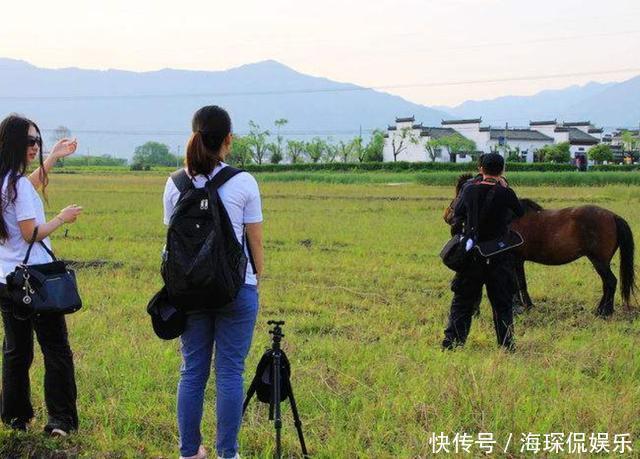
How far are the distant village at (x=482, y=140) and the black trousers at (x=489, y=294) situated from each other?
64845 mm

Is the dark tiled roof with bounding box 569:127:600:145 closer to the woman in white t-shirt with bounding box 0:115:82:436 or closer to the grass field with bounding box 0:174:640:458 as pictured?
the grass field with bounding box 0:174:640:458

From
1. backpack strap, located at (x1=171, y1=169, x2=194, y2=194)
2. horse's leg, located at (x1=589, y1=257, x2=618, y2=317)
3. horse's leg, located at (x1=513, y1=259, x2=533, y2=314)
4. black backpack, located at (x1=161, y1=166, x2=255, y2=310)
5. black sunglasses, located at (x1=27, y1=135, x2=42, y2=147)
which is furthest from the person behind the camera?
horse's leg, located at (x1=513, y1=259, x2=533, y2=314)

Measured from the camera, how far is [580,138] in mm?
75438

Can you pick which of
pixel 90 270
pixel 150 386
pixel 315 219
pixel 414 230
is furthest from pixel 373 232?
pixel 150 386

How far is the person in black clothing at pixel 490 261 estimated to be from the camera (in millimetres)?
6020

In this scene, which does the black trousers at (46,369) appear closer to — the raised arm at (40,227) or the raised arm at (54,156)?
the raised arm at (40,227)

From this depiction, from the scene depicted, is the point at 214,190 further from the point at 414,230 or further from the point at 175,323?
the point at 414,230

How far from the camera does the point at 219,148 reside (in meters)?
3.39

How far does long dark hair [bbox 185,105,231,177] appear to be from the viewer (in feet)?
10.9

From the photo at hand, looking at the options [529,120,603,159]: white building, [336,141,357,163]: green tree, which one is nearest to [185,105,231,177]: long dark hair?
[529,120,603,159]: white building

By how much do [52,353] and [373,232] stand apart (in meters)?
11.7

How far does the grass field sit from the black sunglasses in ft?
5.85

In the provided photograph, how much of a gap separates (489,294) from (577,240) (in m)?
2.77

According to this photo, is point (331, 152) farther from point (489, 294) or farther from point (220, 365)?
point (220, 365)
